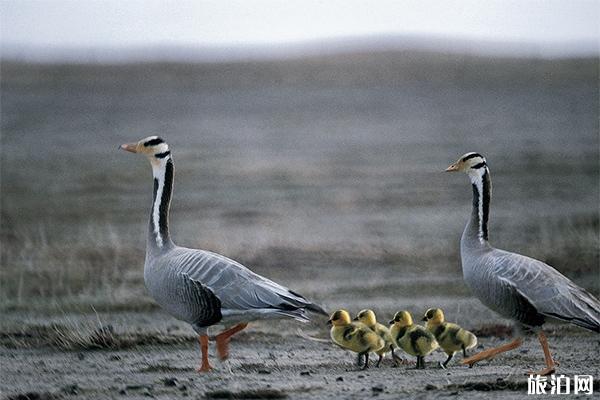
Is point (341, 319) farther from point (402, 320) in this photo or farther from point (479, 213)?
point (479, 213)

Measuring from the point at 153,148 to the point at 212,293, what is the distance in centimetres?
150

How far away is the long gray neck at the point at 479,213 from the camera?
9.40 meters

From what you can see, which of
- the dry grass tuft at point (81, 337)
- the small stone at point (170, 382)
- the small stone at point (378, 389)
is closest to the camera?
the small stone at point (378, 389)

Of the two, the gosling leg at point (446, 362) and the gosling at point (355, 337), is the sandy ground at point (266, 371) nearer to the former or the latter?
the gosling leg at point (446, 362)

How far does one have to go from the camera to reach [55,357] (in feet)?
30.3

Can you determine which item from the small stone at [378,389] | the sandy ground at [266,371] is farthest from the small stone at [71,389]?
the small stone at [378,389]

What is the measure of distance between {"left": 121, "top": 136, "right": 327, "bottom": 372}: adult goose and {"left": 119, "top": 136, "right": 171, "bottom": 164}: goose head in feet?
2.65

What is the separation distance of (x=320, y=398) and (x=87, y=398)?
→ 1.58 meters

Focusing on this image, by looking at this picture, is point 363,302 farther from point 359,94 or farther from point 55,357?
point 359,94

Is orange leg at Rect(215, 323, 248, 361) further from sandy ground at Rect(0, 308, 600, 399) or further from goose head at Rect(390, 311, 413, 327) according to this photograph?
goose head at Rect(390, 311, 413, 327)

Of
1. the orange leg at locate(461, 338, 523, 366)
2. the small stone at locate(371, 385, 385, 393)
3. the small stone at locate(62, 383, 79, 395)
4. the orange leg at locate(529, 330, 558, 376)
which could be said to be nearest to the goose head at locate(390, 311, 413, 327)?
the orange leg at locate(461, 338, 523, 366)

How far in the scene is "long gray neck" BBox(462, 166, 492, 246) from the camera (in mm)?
9398

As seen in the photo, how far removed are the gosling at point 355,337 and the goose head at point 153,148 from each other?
1.99 meters

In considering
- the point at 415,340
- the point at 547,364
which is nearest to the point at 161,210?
the point at 415,340
